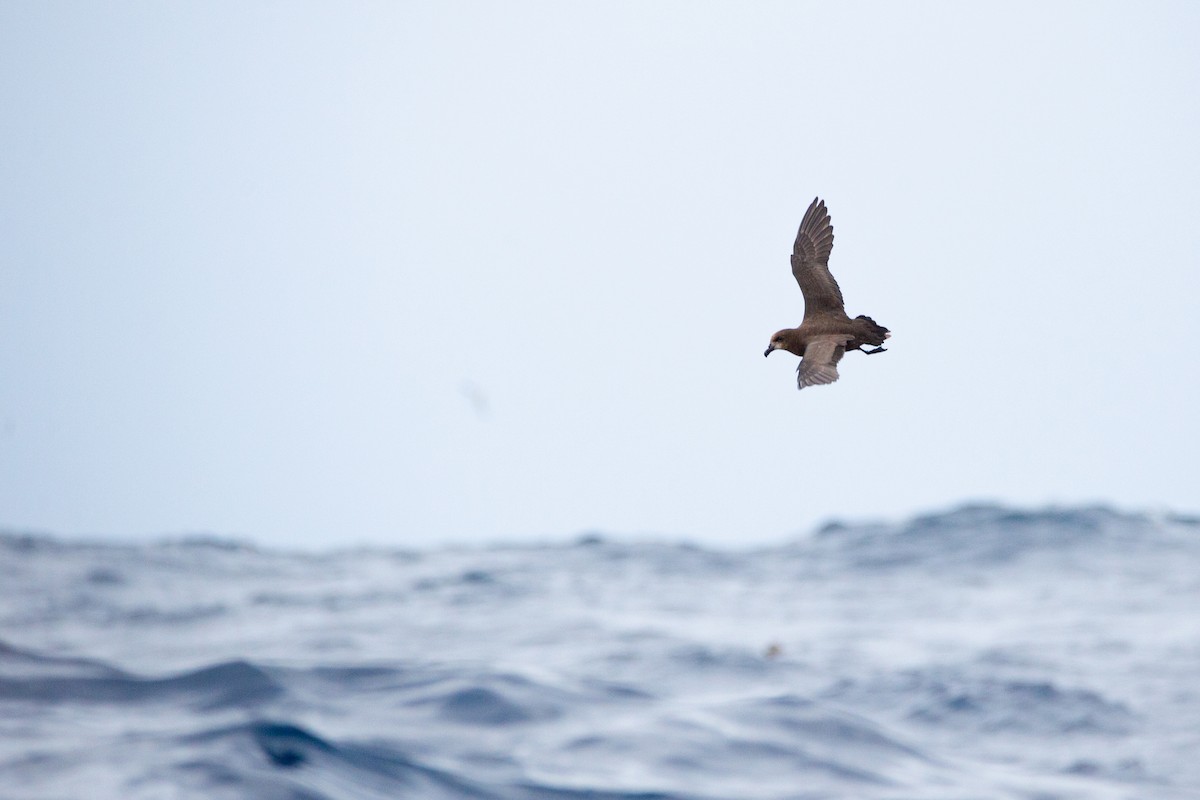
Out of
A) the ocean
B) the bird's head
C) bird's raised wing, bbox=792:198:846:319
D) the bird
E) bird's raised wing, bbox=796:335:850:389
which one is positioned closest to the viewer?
bird's raised wing, bbox=796:335:850:389

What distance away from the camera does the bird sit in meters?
3.40

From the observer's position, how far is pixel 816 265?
4.64m

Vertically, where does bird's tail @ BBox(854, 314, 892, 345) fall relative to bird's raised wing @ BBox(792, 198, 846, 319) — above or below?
below

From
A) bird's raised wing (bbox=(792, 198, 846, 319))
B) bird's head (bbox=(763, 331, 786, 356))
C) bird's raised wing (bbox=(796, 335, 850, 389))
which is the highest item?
bird's raised wing (bbox=(792, 198, 846, 319))

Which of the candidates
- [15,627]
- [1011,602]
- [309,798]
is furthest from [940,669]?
[15,627]

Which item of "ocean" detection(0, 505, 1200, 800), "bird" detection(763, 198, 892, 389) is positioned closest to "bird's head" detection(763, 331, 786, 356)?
"bird" detection(763, 198, 892, 389)

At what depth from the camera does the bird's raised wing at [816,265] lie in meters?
4.33

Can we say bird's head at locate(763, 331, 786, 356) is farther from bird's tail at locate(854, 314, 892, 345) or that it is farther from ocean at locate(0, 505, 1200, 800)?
ocean at locate(0, 505, 1200, 800)

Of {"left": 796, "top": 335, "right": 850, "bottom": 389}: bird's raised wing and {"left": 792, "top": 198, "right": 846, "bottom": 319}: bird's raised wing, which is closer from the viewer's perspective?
{"left": 796, "top": 335, "right": 850, "bottom": 389}: bird's raised wing

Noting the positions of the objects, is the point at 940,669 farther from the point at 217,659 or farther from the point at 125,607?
the point at 125,607

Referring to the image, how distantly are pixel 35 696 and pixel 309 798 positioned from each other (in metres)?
12.3

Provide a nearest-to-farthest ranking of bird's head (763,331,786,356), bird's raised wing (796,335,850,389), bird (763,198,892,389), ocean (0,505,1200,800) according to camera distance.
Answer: bird's raised wing (796,335,850,389) → bird (763,198,892,389) → bird's head (763,331,786,356) → ocean (0,505,1200,800)

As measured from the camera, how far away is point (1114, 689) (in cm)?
3014

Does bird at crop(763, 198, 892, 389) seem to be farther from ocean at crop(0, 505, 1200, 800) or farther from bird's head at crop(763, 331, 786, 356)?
ocean at crop(0, 505, 1200, 800)
